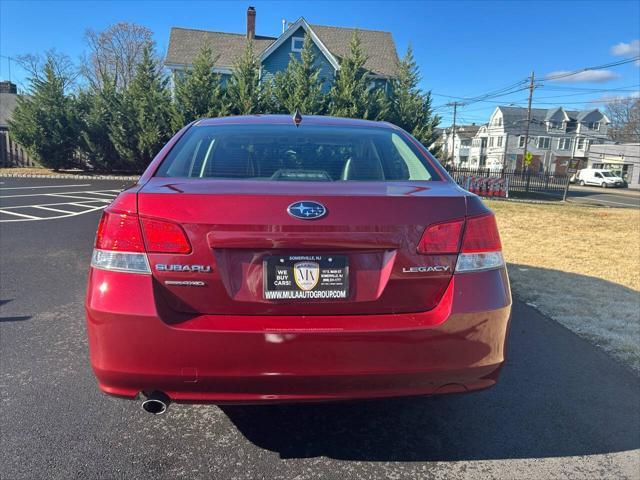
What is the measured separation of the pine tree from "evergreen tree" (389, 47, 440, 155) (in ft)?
20.3

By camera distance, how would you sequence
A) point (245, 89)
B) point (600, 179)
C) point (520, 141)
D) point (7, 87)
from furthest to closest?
point (520, 141), point (600, 179), point (7, 87), point (245, 89)

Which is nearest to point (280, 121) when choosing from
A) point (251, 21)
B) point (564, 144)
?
point (251, 21)

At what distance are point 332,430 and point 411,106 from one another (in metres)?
19.8

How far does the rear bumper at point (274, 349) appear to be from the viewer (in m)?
1.79

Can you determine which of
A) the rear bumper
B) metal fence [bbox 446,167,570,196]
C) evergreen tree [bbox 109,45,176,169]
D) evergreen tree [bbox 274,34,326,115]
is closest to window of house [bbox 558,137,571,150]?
metal fence [bbox 446,167,570,196]

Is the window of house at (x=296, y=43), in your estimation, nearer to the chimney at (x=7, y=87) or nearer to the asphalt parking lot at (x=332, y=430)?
the asphalt parking lot at (x=332, y=430)

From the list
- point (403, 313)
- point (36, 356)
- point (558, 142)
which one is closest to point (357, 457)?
point (403, 313)

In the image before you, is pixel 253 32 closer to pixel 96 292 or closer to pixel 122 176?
pixel 122 176

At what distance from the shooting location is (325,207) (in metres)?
1.84

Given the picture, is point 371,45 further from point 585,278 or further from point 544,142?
point 544,142

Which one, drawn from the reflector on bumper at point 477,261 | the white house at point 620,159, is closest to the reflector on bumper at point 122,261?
the reflector on bumper at point 477,261

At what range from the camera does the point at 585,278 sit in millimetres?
5832

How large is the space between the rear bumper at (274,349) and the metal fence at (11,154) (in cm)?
2658

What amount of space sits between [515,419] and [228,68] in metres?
27.9
